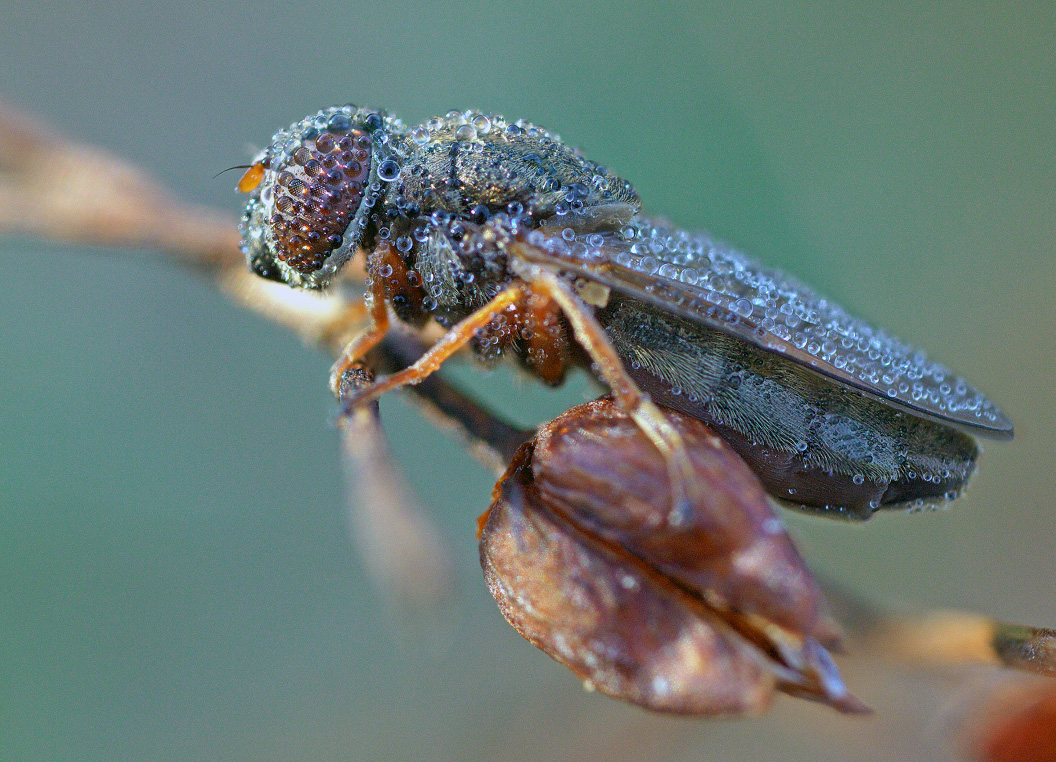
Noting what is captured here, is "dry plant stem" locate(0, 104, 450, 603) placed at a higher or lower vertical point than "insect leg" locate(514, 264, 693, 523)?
higher

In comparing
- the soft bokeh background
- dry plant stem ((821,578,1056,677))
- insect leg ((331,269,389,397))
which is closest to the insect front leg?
insect leg ((331,269,389,397))

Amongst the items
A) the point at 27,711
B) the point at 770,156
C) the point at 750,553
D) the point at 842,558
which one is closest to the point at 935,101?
the point at 770,156

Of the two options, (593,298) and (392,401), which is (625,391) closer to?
(593,298)

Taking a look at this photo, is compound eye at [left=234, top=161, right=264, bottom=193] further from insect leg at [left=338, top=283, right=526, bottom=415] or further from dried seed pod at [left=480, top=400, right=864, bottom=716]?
dried seed pod at [left=480, top=400, right=864, bottom=716]

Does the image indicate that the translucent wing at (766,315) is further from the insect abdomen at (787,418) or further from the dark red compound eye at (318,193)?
the dark red compound eye at (318,193)

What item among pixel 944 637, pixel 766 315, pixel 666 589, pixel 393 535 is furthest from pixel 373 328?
pixel 944 637
